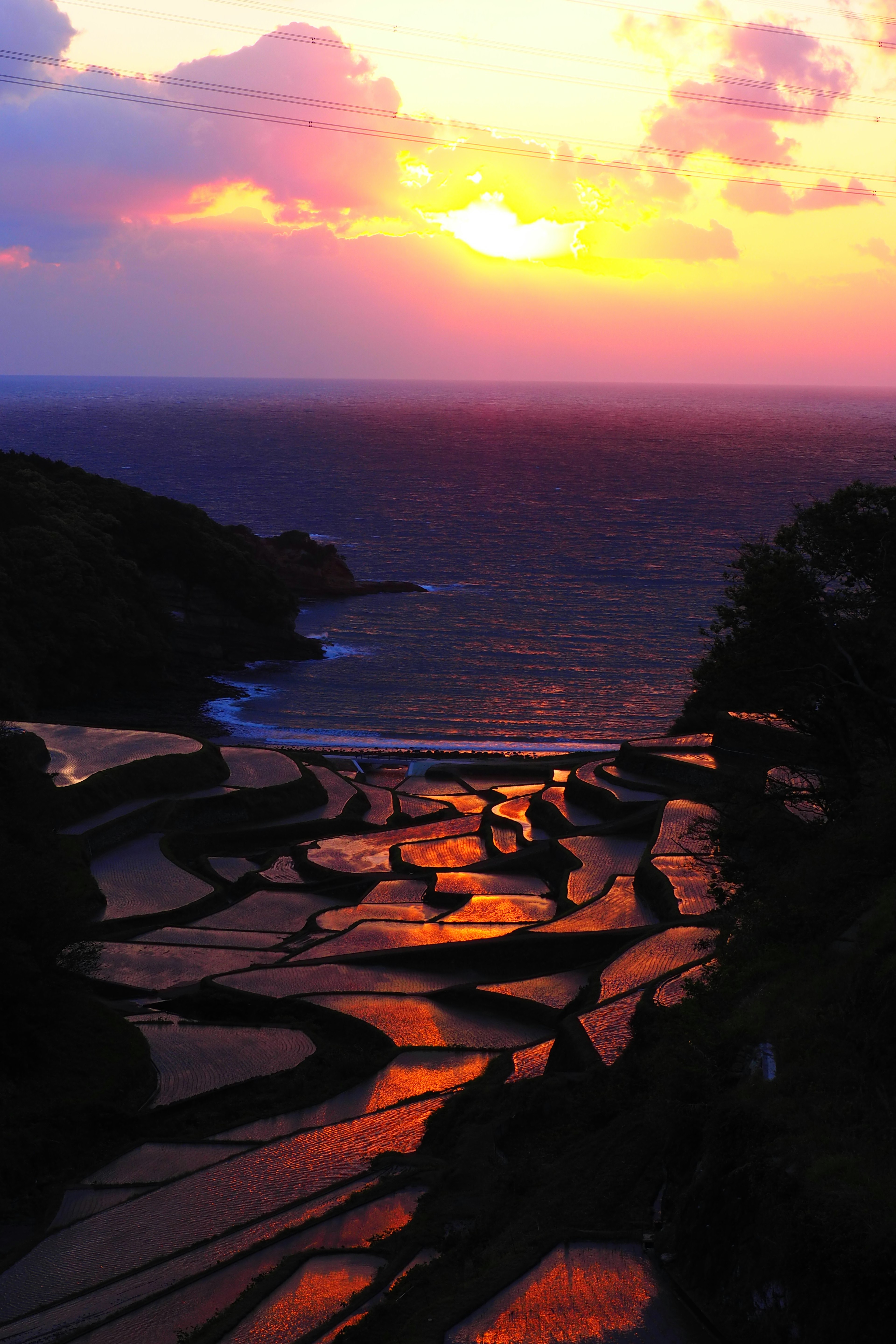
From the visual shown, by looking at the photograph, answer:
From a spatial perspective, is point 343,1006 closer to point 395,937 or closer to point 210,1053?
point 210,1053

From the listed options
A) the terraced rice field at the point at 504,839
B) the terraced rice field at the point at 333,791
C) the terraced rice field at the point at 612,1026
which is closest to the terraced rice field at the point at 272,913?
the terraced rice field at the point at 504,839

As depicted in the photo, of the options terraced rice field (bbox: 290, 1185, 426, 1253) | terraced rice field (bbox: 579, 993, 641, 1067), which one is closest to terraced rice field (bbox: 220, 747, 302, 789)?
terraced rice field (bbox: 579, 993, 641, 1067)

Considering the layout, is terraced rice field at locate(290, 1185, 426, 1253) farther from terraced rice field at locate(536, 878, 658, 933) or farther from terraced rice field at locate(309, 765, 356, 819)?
terraced rice field at locate(309, 765, 356, 819)

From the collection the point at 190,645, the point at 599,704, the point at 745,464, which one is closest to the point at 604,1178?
the point at 599,704

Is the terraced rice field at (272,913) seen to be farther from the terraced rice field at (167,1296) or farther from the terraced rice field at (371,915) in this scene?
the terraced rice field at (167,1296)


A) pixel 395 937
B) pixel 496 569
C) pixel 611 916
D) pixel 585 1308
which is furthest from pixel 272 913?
pixel 496 569

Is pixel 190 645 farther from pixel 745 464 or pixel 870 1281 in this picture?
pixel 745 464
